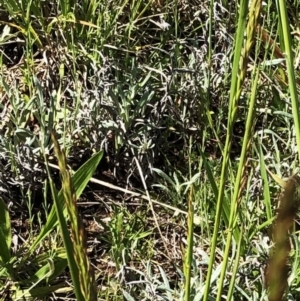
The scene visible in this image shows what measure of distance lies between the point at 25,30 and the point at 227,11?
0.59 m

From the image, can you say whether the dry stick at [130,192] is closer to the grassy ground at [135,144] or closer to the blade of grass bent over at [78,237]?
the grassy ground at [135,144]

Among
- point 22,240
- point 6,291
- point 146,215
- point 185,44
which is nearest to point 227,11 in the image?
point 185,44

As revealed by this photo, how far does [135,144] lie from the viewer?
5.61ft

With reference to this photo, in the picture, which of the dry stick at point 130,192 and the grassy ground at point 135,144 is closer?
the grassy ground at point 135,144

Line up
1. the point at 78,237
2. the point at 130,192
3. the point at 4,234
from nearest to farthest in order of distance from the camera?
the point at 78,237, the point at 4,234, the point at 130,192

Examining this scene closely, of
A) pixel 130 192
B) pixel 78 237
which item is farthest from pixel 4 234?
pixel 78 237

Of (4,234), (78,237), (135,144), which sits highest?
(78,237)

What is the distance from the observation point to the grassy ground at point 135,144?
4.75ft

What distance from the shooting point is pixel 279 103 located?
1777 mm

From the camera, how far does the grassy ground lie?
57.1 inches

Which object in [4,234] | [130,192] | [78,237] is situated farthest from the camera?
[130,192]

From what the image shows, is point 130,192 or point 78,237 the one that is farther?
point 130,192

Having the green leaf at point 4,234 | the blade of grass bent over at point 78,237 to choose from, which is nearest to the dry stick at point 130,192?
the green leaf at point 4,234

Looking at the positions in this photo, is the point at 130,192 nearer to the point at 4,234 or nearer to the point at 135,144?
the point at 135,144
